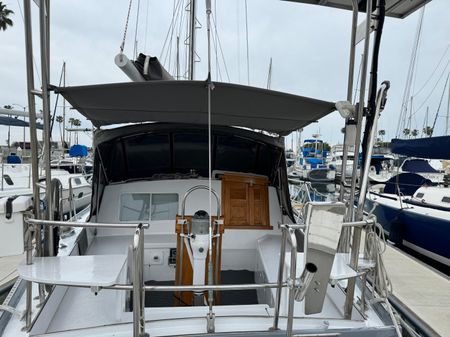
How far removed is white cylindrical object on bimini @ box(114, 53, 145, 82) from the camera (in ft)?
8.05

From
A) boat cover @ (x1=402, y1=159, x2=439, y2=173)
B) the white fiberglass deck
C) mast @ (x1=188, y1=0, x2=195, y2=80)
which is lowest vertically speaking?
the white fiberglass deck

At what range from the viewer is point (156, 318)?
2.26 meters

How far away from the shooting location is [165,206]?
409 cm

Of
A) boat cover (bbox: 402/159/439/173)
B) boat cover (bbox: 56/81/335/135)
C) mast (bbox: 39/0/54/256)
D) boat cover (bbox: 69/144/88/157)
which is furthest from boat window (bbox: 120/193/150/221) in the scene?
boat cover (bbox: 402/159/439/173)

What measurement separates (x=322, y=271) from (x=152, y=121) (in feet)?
8.66

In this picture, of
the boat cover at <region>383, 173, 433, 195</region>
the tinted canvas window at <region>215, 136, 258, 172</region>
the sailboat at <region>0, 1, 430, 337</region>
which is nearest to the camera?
the sailboat at <region>0, 1, 430, 337</region>

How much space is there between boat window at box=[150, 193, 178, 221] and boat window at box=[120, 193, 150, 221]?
90mm

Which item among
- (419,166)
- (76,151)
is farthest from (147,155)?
(419,166)

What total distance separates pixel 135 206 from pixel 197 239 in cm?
151

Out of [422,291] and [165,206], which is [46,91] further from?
[422,291]

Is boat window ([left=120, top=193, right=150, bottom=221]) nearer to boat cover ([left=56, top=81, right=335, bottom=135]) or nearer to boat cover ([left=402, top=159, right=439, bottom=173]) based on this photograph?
boat cover ([left=56, top=81, right=335, bottom=135])

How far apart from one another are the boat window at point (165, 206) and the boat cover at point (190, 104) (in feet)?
3.41

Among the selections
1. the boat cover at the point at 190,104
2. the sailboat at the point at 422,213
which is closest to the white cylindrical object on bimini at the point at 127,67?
the boat cover at the point at 190,104

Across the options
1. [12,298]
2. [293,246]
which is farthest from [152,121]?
[293,246]
